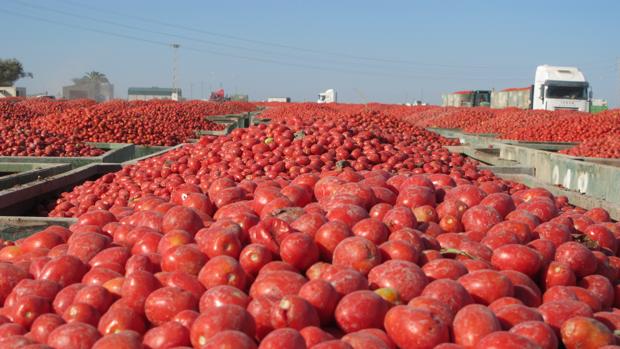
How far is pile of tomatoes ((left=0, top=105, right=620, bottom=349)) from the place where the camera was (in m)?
1.84

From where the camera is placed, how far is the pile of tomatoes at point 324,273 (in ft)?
6.05

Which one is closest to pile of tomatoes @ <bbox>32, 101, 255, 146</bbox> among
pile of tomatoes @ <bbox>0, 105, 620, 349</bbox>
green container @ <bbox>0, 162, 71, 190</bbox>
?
green container @ <bbox>0, 162, 71, 190</bbox>

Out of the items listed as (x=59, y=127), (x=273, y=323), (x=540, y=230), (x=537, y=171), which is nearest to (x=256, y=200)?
(x=273, y=323)

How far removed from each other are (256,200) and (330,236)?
0.76 meters

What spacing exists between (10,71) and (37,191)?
65418 millimetres

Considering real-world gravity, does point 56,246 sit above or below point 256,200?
below

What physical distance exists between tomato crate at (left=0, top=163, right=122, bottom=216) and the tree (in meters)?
62.7

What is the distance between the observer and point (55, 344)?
1847 millimetres

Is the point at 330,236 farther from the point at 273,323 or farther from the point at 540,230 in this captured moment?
the point at 540,230

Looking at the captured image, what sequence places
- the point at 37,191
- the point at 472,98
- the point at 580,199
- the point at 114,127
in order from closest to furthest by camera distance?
the point at 580,199 → the point at 37,191 → the point at 114,127 → the point at 472,98

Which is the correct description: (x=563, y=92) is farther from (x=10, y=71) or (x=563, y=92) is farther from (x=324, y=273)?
(x=10, y=71)

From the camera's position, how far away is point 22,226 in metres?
4.11

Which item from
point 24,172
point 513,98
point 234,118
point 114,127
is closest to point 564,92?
point 513,98

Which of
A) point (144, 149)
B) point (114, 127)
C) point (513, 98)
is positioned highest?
point (513, 98)
